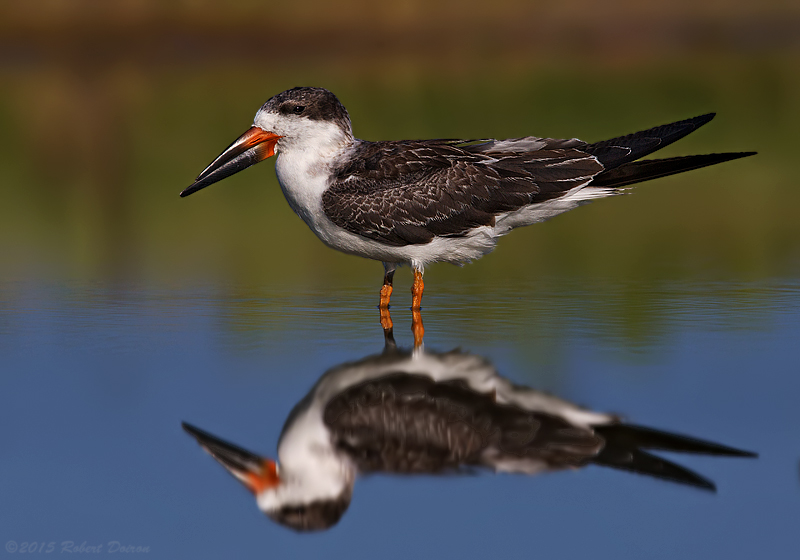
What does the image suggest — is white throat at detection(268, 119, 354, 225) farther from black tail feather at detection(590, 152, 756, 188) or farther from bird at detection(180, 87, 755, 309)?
black tail feather at detection(590, 152, 756, 188)

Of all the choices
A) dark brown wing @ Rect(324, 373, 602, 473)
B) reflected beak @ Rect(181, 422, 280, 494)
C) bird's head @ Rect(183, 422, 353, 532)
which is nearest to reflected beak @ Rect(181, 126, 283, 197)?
dark brown wing @ Rect(324, 373, 602, 473)

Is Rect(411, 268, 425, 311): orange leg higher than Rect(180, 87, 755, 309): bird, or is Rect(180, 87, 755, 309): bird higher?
Rect(180, 87, 755, 309): bird

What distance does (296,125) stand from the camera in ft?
30.7

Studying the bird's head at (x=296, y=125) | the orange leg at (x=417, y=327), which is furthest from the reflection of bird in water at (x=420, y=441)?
the bird's head at (x=296, y=125)

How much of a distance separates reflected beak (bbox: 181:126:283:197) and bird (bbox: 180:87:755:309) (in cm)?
1

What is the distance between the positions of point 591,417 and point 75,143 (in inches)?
675

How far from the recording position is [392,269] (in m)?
9.66

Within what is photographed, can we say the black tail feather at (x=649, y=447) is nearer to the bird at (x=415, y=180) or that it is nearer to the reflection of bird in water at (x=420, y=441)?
the reflection of bird in water at (x=420, y=441)

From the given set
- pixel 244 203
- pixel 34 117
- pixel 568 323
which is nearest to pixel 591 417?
pixel 568 323

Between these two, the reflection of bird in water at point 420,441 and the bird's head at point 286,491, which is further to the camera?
the reflection of bird in water at point 420,441

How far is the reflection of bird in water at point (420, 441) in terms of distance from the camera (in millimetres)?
5508

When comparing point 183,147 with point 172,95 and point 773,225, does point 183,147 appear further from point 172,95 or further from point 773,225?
point 773,225

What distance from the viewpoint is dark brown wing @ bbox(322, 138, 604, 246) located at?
917 cm

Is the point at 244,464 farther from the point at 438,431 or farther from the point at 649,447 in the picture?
the point at 649,447
